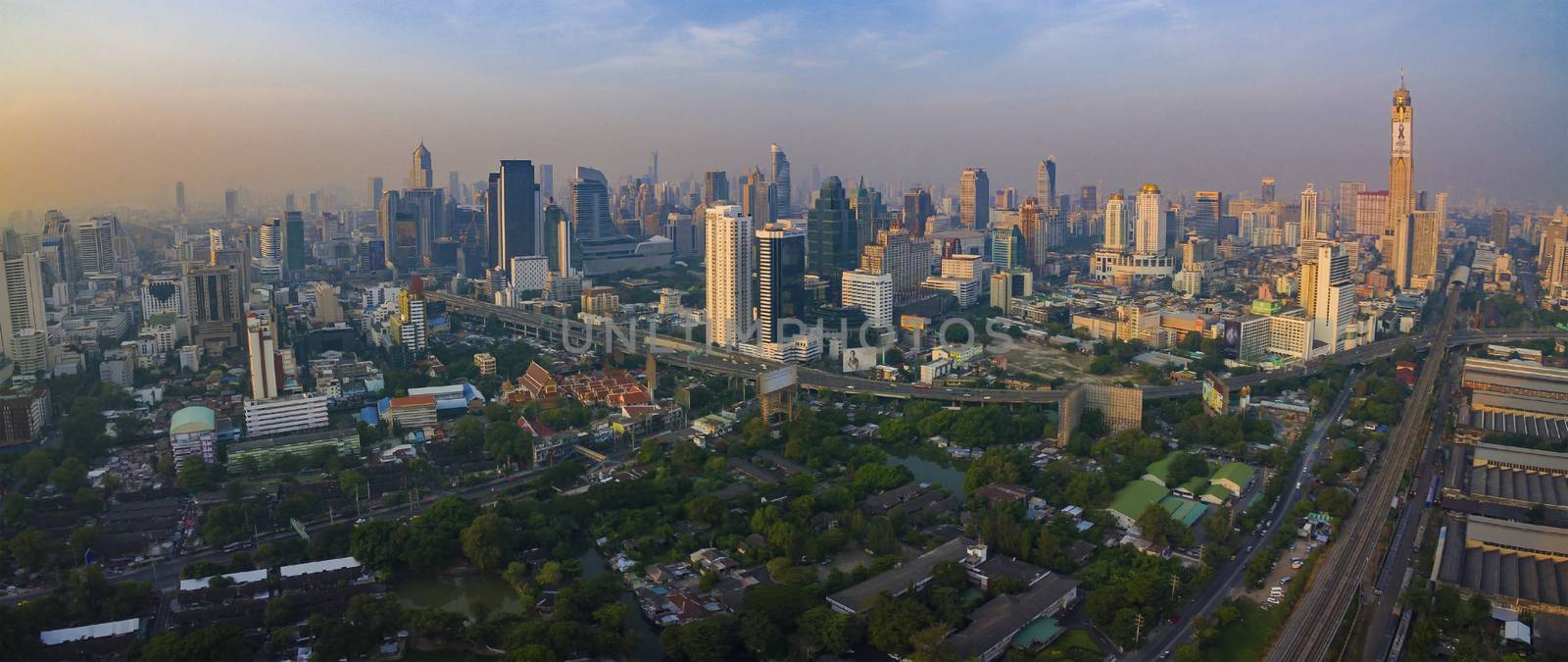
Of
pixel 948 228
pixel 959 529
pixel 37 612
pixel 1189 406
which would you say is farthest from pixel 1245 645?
pixel 948 228

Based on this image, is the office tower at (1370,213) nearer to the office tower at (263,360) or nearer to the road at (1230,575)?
the road at (1230,575)

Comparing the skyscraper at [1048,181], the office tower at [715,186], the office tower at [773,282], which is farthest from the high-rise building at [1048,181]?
the office tower at [773,282]

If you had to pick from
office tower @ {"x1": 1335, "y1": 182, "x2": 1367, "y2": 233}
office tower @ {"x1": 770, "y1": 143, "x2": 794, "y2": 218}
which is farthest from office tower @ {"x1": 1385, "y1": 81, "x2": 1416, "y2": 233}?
office tower @ {"x1": 770, "y1": 143, "x2": 794, "y2": 218}

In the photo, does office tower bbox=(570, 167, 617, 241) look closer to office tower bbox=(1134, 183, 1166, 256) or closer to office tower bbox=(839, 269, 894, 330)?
office tower bbox=(839, 269, 894, 330)

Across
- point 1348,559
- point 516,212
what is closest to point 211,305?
point 516,212

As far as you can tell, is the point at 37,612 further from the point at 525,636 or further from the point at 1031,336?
Answer: the point at 1031,336

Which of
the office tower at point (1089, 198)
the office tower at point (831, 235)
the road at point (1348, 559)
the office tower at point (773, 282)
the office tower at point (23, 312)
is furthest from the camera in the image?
the office tower at point (1089, 198)
